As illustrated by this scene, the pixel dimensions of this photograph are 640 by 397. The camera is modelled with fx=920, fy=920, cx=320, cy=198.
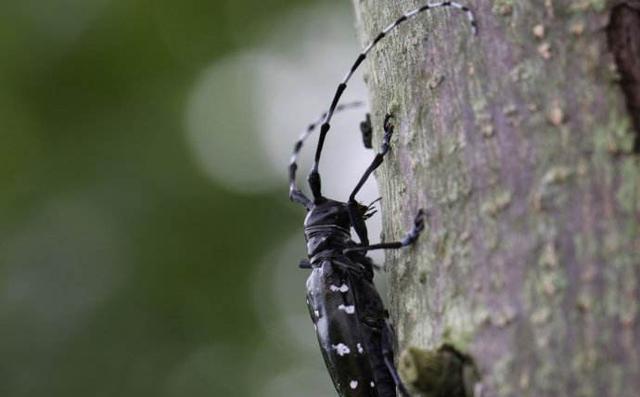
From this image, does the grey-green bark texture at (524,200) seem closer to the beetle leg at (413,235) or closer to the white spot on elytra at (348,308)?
the beetle leg at (413,235)

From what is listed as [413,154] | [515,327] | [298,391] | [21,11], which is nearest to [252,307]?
[298,391]

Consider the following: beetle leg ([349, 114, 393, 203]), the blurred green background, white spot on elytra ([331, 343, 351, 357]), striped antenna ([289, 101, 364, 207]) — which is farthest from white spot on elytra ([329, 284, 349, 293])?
the blurred green background

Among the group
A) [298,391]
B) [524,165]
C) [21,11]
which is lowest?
[298,391]

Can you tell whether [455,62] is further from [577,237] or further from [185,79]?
[185,79]

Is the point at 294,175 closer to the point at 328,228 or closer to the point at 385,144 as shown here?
the point at 328,228

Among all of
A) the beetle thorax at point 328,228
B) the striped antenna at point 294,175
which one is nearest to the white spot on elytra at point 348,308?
the beetle thorax at point 328,228

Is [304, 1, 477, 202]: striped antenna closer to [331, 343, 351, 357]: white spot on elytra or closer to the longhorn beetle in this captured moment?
the longhorn beetle

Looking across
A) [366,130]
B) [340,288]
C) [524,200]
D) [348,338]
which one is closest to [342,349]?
[348,338]
